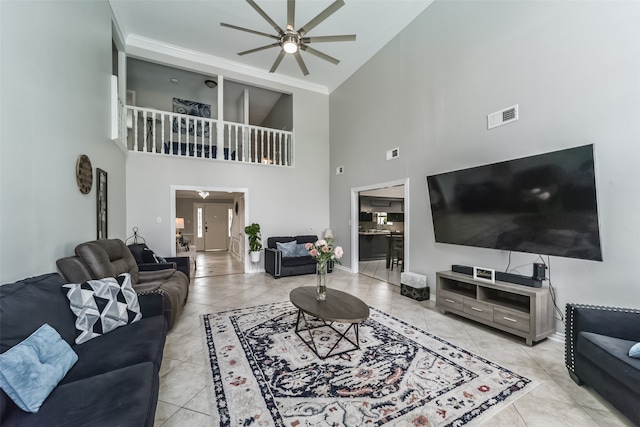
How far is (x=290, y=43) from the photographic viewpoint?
131 inches

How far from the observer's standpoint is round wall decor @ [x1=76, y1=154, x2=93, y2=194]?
2.71 metres

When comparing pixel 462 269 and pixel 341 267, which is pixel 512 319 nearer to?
pixel 462 269

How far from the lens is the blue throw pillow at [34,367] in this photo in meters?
1.06

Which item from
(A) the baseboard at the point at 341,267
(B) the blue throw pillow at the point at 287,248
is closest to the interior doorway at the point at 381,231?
(A) the baseboard at the point at 341,267

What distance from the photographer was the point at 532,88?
2838 millimetres

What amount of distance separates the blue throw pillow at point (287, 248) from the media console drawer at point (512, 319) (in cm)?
389

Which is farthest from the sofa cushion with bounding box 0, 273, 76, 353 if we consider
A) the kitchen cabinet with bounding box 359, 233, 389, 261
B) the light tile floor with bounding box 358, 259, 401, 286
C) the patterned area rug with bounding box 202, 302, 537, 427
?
the kitchen cabinet with bounding box 359, 233, 389, 261

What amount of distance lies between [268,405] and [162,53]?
6.51 metres

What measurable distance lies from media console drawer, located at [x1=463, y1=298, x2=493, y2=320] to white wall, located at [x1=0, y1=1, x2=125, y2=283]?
13.5ft

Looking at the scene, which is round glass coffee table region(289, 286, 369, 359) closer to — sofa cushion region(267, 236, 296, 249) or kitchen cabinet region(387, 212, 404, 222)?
sofa cushion region(267, 236, 296, 249)

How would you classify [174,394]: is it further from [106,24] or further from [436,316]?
[106,24]

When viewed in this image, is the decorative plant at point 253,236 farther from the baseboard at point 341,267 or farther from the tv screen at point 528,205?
the tv screen at point 528,205

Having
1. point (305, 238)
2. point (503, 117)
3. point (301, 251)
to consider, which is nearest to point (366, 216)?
point (305, 238)

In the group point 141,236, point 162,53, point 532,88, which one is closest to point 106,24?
point 162,53
